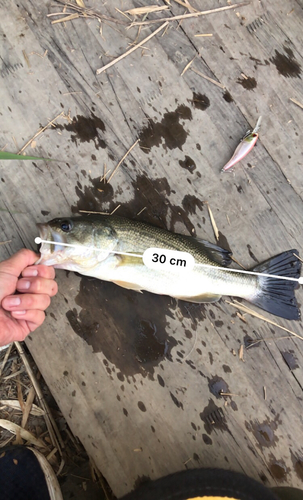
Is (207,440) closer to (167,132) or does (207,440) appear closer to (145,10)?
(167,132)

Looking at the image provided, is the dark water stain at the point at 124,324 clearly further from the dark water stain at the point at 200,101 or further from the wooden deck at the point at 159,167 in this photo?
the dark water stain at the point at 200,101

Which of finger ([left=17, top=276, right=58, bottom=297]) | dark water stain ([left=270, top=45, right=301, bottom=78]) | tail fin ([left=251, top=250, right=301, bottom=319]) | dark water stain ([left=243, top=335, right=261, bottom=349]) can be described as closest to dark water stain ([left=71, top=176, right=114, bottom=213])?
finger ([left=17, top=276, right=58, bottom=297])

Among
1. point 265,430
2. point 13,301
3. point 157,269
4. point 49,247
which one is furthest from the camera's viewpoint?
point 265,430

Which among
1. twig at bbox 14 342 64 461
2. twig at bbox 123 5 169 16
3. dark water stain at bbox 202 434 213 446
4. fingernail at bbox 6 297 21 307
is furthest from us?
twig at bbox 14 342 64 461

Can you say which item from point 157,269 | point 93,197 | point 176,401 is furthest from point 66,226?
point 176,401

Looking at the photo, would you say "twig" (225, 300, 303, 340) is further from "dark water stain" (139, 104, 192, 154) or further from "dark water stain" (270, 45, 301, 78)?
"dark water stain" (270, 45, 301, 78)

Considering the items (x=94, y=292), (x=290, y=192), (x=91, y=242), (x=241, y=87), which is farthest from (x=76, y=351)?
(x=241, y=87)

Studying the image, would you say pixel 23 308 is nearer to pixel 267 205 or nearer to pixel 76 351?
pixel 76 351
